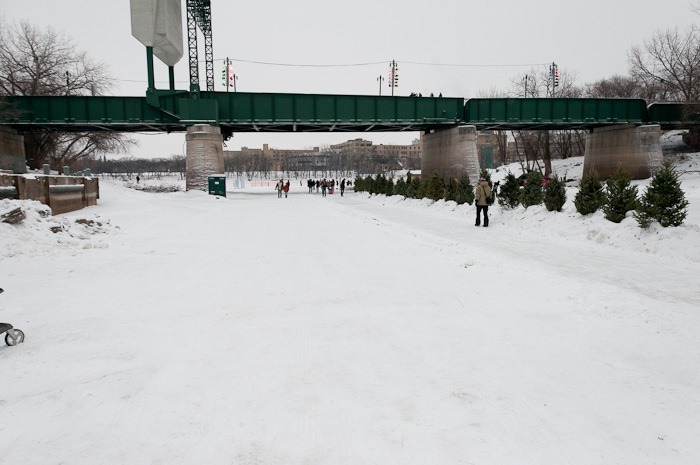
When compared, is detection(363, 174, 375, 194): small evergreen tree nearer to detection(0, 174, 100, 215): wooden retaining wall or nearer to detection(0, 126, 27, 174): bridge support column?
detection(0, 174, 100, 215): wooden retaining wall

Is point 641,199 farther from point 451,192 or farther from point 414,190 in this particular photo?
point 414,190

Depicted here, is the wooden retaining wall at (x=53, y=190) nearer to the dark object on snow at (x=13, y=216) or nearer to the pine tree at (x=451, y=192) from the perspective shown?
the dark object on snow at (x=13, y=216)

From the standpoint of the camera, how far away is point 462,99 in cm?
3834

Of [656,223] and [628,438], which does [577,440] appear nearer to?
[628,438]

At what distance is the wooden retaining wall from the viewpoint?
31.8ft

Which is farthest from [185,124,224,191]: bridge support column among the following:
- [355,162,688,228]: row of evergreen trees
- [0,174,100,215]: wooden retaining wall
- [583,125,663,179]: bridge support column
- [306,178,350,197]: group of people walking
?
[583,125,663,179]: bridge support column

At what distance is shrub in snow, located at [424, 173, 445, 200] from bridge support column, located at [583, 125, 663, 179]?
84.8 feet

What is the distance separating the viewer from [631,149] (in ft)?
131

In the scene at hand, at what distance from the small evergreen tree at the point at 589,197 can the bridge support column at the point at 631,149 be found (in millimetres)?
32068

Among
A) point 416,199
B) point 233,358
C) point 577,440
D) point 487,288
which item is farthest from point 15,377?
point 416,199

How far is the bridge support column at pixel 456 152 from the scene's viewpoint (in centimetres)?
3750

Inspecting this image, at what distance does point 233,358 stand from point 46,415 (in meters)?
1.28

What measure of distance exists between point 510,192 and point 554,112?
2994cm

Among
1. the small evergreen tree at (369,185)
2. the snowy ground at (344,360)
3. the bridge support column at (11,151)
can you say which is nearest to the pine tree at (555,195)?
the snowy ground at (344,360)
